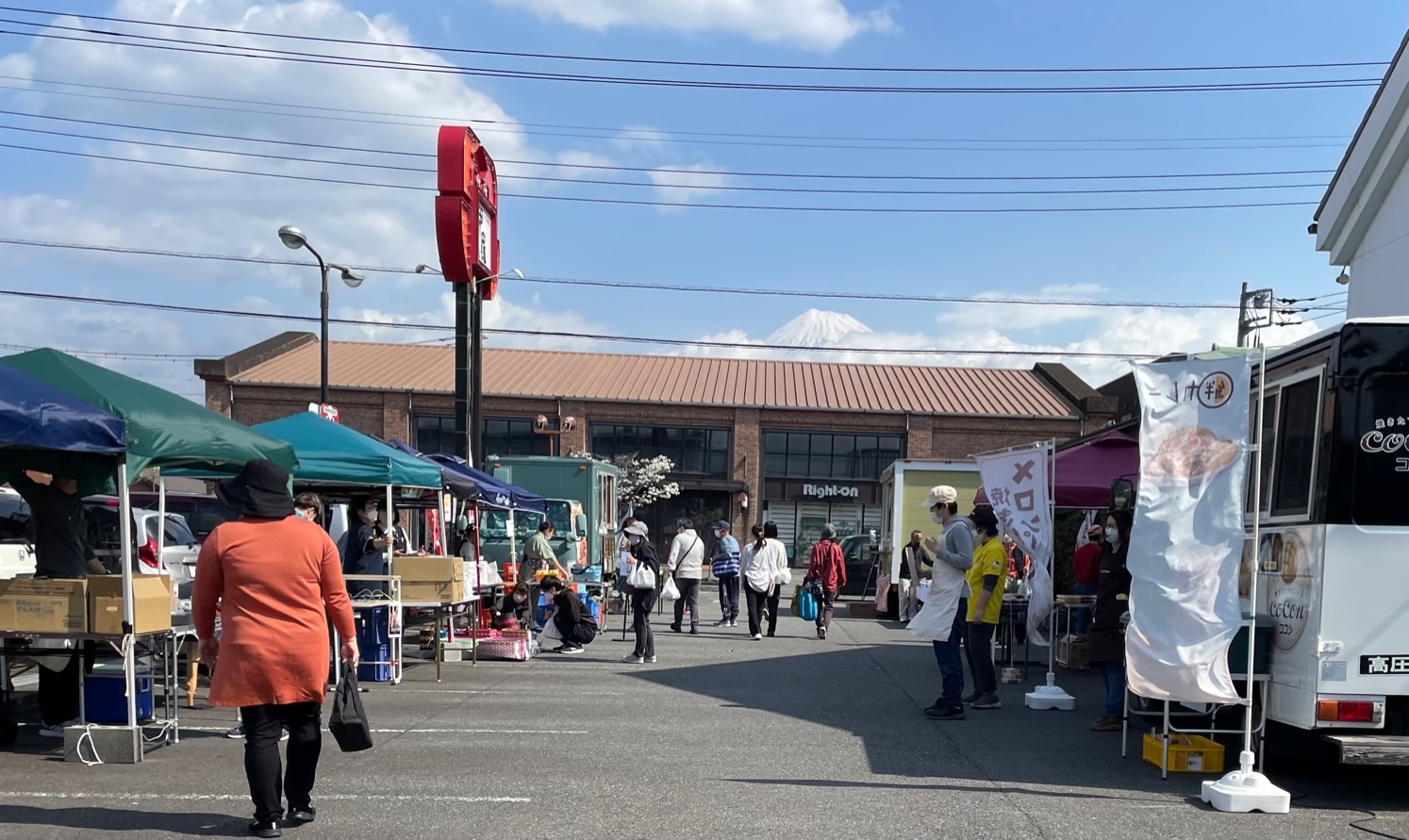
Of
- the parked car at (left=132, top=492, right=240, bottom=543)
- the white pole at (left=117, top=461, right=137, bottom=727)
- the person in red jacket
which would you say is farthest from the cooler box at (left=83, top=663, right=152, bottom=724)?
the parked car at (left=132, top=492, right=240, bottom=543)

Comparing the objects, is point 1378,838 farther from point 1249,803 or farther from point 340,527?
point 340,527

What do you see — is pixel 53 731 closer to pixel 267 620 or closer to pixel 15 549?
pixel 267 620

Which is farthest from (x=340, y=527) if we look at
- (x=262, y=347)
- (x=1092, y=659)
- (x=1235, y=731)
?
(x=262, y=347)

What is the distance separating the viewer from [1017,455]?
40.8ft

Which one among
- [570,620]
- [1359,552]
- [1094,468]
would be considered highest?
[1094,468]

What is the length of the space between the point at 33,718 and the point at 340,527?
25.5ft

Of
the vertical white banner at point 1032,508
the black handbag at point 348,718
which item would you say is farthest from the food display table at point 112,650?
the vertical white banner at point 1032,508

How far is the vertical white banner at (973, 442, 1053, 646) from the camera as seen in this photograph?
11953mm

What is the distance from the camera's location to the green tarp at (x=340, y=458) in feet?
38.6

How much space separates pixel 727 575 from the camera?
1986 cm

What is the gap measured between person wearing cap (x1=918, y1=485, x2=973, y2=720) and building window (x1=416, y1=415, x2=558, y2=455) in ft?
110

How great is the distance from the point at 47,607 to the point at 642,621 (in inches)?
287

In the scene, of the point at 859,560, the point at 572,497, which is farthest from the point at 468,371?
the point at 859,560

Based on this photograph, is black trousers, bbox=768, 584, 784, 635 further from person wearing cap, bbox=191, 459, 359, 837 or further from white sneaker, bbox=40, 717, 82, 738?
person wearing cap, bbox=191, 459, 359, 837
